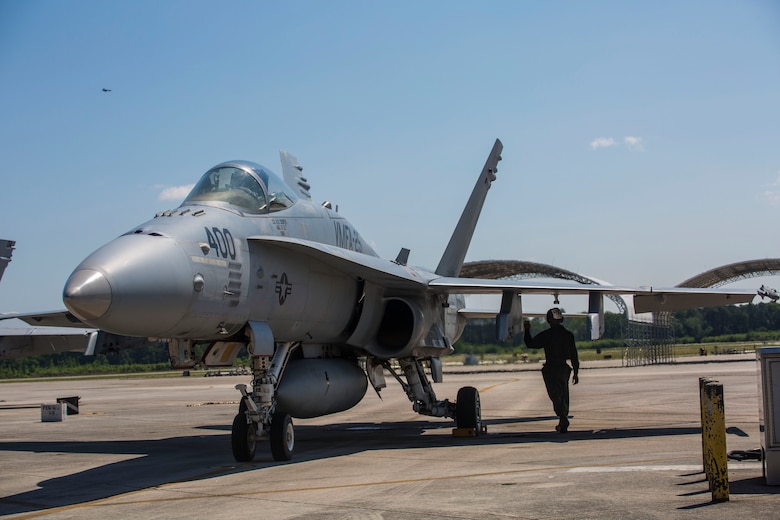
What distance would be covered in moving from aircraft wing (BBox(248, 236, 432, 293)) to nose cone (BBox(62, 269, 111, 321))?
254cm

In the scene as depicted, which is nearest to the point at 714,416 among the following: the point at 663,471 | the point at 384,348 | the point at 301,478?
the point at 663,471

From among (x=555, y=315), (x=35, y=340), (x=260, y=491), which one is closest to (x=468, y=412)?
(x=555, y=315)

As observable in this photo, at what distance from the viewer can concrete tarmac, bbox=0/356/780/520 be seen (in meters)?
6.03

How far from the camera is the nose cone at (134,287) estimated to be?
7.03 metres

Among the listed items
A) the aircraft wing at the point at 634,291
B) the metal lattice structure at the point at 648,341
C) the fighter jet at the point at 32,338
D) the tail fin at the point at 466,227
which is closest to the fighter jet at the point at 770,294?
the aircraft wing at the point at 634,291

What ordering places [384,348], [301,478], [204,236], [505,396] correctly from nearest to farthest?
1. [301,478]
2. [204,236]
3. [384,348]
4. [505,396]

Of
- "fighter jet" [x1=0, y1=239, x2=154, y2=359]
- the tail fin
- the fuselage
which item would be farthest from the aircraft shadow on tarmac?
"fighter jet" [x1=0, y1=239, x2=154, y2=359]

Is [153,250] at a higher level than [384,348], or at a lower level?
higher

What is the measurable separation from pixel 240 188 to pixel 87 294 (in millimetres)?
3205

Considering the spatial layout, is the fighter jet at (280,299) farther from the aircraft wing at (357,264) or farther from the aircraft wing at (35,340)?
the aircraft wing at (35,340)

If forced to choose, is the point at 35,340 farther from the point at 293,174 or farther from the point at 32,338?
the point at 293,174

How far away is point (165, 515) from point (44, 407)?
1254 centimetres

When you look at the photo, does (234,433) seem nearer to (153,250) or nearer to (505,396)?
(153,250)

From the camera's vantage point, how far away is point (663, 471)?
7.41 meters
